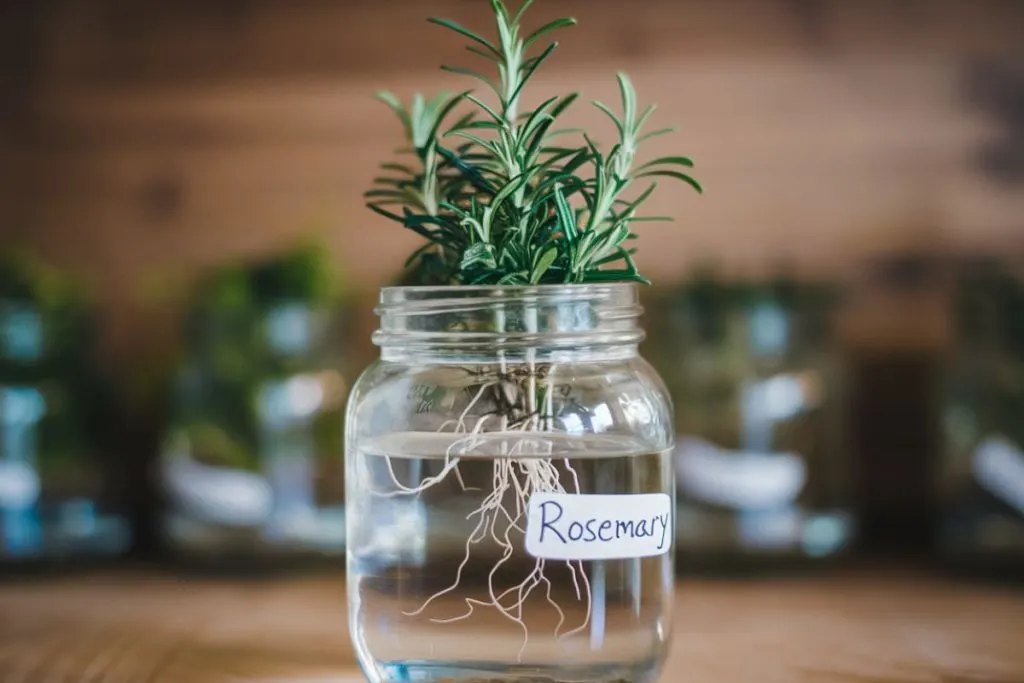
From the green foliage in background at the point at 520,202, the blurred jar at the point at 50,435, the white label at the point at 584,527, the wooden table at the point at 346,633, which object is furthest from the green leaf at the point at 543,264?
the blurred jar at the point at 50,435

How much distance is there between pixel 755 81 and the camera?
92 cm

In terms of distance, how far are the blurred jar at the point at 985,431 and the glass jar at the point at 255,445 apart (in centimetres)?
49

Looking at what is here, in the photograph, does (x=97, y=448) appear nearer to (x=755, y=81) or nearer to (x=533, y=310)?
(x=533, y=310)

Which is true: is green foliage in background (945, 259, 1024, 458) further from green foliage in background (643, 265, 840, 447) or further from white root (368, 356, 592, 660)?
white root (368, 356, 592, 660)

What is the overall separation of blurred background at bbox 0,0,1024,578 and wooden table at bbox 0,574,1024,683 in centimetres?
4

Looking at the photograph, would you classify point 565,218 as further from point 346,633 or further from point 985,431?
point 985,431

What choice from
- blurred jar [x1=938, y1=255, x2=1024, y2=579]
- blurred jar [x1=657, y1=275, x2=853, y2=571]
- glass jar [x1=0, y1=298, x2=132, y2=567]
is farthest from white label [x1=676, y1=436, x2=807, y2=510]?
glass jar [x1=0, y1=298, x2=132, y2=567]

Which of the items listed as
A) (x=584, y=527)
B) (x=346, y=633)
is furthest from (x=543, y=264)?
(x=346, y=633)

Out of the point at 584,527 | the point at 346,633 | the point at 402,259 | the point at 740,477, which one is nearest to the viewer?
the point at 584,527

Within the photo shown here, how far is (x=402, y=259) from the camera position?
3.07 feet

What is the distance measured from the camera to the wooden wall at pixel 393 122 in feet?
2.98

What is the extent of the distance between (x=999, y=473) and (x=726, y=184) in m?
0.35

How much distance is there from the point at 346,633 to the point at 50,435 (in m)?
0.34

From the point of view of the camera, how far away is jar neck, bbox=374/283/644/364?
18.8 inches
